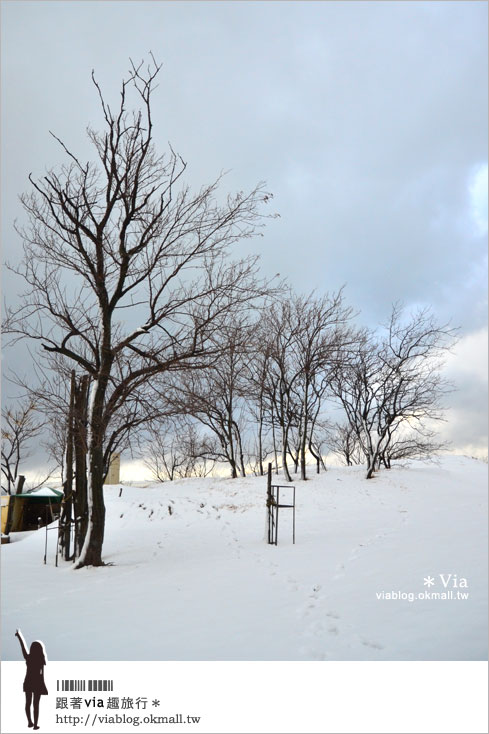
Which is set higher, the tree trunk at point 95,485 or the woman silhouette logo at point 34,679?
the tree trunk at point 95,485

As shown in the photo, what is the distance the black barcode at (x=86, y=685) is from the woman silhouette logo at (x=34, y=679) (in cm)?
15

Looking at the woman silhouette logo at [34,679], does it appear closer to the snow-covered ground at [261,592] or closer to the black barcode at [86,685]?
the black barcode at [86,685]

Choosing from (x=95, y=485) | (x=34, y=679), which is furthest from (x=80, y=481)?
(x=34, y=679)

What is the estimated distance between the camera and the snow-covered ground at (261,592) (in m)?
4.41

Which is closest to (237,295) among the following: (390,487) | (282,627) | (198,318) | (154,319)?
(198,318)

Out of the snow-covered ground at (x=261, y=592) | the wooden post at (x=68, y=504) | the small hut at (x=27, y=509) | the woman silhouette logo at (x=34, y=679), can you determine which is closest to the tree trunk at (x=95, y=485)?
the snow-covered ground at (x=261, y=592)

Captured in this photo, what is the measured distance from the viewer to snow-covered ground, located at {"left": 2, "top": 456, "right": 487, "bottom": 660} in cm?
441

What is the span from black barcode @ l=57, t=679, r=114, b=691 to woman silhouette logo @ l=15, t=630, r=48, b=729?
0.15 m

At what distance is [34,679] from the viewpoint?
4.02 metres

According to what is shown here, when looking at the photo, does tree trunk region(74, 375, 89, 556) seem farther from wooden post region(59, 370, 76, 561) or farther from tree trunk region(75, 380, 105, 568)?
tree trunk region(75, 380, 105, 568)

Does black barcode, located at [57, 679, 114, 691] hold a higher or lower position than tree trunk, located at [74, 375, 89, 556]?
lower

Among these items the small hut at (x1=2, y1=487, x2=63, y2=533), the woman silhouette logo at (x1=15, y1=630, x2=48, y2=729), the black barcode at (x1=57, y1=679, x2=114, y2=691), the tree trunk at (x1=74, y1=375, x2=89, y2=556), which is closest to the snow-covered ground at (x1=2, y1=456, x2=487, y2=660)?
the black barcode at (x1=57, y1=679, x2=114, y2=691)

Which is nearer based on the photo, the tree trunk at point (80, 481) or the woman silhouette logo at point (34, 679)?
the woman silhouette logo at point (34, 679)

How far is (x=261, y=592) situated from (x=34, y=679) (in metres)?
2.81
